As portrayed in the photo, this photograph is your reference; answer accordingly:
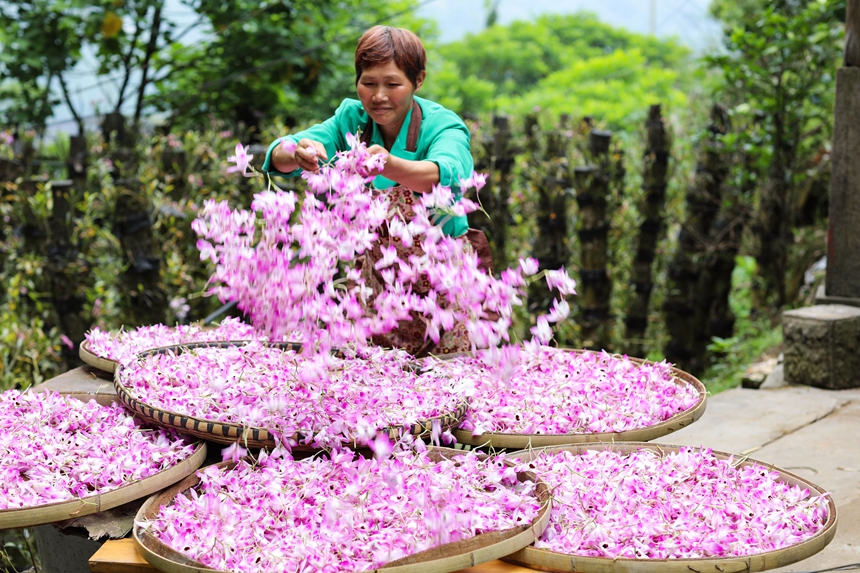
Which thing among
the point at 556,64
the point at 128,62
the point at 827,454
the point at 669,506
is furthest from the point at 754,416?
the point at 556,64

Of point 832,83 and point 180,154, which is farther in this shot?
point 832,83

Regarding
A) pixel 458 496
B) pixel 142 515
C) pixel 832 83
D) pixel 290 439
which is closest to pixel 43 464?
pixel 142 515

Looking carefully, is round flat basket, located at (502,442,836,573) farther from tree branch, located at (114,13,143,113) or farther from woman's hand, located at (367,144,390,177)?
tree branch, located at (114,13,143,113)

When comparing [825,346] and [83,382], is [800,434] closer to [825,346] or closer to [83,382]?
[825,346]

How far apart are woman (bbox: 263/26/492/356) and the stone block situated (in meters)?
2.37

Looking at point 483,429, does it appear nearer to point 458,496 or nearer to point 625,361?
point 458,496

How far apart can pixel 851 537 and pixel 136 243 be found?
12.8 feet

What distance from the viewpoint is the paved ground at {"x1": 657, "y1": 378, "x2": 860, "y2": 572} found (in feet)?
9.02

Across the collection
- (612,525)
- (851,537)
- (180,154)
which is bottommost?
(851,537)

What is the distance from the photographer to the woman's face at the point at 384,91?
2199mm

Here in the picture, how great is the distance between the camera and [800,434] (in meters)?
3.44

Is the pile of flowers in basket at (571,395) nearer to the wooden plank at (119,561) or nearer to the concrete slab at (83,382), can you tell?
the wooden plank at (119,561)

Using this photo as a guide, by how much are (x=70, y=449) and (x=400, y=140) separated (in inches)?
48.1

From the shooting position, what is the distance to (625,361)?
245 centimetres
